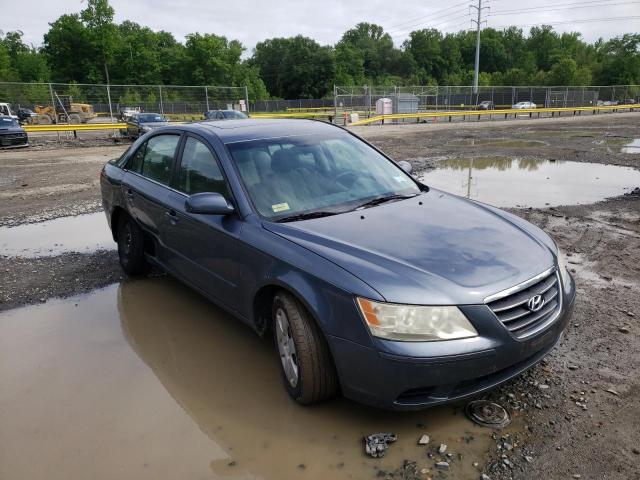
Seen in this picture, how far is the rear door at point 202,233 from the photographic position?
11.6 ft

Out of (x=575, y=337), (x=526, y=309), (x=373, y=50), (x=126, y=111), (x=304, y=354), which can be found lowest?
(x=575, y=337)

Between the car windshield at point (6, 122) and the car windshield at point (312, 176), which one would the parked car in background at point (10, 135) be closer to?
the car windshield at point (6, 122)

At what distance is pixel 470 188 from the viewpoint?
31.5ft

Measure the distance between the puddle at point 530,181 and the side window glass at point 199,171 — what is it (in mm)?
5527

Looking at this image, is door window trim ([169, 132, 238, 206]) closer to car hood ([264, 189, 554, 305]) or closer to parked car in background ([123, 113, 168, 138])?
car hood ([264, 189, 554, 305])

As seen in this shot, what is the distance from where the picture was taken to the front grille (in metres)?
2.62

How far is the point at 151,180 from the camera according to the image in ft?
15.6

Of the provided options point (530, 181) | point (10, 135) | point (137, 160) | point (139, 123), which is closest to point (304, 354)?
point (137, 160)

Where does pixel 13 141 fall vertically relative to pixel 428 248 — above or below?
below

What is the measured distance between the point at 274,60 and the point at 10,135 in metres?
89.1

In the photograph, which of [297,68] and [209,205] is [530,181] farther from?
[297,68]

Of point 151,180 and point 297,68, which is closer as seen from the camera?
point 151,180

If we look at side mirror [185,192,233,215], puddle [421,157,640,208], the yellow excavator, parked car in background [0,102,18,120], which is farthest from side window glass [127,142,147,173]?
parked car in background [0,102,18,120]

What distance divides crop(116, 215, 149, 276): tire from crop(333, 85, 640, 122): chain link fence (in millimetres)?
27604
